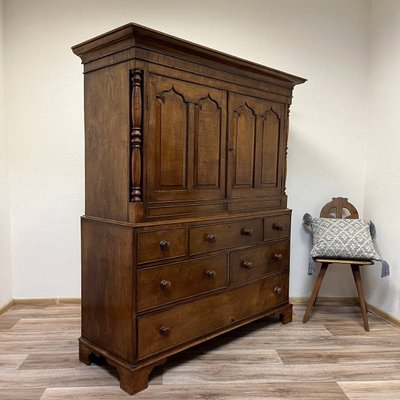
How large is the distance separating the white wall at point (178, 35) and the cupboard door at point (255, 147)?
498 mm

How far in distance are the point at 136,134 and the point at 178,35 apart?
1.52 meters

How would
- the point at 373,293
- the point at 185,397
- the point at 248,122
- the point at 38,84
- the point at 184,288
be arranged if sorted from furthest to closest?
the point at 373,293 < the point at 38,84 < the point at 248,122 < the point at 184,288 < the point at 185,397

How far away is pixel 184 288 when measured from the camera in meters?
2.06

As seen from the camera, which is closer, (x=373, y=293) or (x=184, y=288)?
(x=184, y=288)

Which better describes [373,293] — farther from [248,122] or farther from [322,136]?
[248,122]

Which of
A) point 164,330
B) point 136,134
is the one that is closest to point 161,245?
point 164,330

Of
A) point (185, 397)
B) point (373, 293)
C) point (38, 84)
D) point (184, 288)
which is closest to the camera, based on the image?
point (185, 397)

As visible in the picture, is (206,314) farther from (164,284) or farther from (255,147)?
(255,147)

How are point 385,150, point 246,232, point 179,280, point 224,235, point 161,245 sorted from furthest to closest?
point 385,150, point 246,232, point 224,235, point 179,280, point 161,245

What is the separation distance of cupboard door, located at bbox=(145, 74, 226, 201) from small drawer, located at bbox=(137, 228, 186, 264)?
0.63 feet

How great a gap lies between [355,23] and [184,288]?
2.66 metres

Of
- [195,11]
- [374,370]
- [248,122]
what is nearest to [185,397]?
[374,370]

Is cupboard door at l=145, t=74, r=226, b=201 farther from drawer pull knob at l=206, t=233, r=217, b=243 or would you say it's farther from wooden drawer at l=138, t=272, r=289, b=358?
wooden drawer at l=138, t=272, r=289, b=358

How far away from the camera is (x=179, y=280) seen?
203cm
